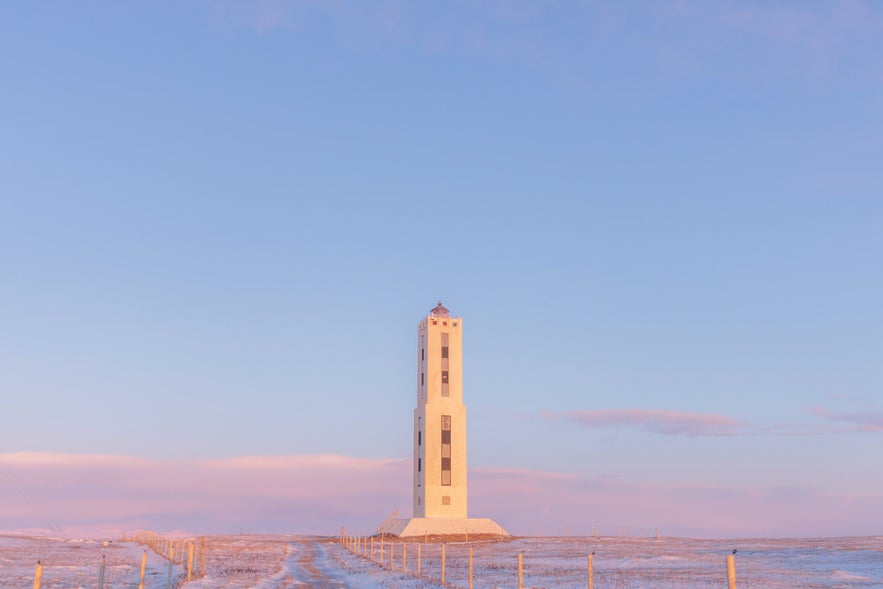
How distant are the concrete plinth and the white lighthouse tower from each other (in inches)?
5.3

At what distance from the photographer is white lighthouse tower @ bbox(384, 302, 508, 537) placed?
115 metres

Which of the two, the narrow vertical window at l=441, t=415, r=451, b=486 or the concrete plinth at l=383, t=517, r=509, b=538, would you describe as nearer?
the concrete plinth at l=383, t=517, r=509, b=538

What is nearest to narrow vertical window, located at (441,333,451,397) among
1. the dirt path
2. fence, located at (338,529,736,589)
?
fence, located at (338,529,736,589)

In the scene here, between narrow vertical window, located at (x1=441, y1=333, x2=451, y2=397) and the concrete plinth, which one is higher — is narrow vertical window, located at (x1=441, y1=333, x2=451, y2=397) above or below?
above

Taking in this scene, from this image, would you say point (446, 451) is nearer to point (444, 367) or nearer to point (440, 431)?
point (440, 431)

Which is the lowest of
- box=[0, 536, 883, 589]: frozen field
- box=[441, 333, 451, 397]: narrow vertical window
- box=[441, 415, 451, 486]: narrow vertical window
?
box=[0, 536, 883, 589]: frozen field

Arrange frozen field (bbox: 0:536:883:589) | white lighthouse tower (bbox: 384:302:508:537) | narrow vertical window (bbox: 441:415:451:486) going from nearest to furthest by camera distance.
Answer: frozen field (bbox: 0:536:883:589)
white lighthouse tower (bbox: 384:302:508:537)
narrow vertical window (bbox: 441:415:451:486)

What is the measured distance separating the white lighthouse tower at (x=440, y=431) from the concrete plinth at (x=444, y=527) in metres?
0.13

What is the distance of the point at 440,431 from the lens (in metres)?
118

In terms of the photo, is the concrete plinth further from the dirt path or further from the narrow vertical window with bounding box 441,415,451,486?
the dirt path

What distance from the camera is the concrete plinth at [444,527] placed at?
354 ft

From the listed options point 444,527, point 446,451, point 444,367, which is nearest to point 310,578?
point 444,527

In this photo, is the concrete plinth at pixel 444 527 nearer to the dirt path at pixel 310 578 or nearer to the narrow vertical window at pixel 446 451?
the narrow vertical window at pixel 446 451

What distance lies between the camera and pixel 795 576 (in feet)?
159
